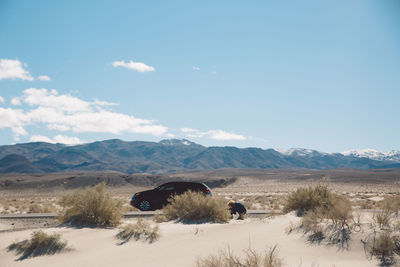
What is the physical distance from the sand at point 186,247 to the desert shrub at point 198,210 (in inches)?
55.4

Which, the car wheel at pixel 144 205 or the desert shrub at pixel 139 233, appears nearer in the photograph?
the desert shrub at pixel 139 233

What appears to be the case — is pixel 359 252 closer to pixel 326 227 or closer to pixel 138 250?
pixel 326 227

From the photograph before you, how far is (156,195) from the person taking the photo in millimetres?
17641

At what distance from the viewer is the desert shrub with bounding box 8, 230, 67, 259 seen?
827cm

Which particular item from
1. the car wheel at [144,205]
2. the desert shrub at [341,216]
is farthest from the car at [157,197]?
the desert shrub at [341,216]

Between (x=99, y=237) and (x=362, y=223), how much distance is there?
24.9 feet

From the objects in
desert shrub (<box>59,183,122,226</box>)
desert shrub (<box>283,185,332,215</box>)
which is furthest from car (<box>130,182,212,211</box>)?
desert shrub (<box>59,183,122,226</box>)

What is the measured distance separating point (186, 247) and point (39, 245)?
399 centimetres

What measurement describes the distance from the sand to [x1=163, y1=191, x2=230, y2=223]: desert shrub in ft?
4.62

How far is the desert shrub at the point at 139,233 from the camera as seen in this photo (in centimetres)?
902

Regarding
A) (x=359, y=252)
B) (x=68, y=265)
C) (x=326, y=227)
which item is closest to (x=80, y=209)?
(x=68, y=265)

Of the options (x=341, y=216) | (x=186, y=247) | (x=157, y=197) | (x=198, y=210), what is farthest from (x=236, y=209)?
(x=186, y=247)

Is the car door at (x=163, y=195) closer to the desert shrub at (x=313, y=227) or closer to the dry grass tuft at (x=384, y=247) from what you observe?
the desert shrub at (x=313, y=227)

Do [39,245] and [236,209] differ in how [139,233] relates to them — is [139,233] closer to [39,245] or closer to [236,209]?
[39,245]
